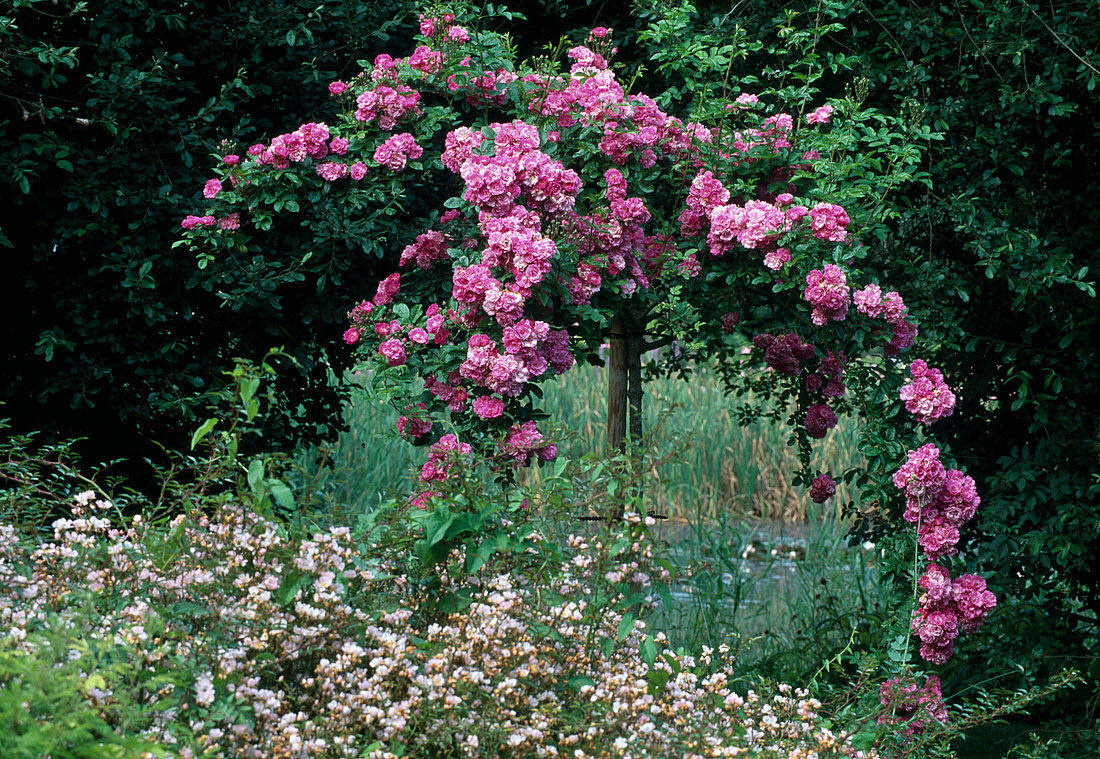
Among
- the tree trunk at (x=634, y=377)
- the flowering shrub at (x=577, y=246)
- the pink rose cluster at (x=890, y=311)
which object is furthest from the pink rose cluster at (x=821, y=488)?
the tree trunk at (x=634, y=377)

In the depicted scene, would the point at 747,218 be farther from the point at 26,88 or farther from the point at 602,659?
the point at 26,88

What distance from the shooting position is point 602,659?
2469 millimetres

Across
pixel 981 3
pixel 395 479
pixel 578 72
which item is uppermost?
pixel 981 3

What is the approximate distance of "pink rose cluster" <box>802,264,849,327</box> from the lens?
324 centimetres

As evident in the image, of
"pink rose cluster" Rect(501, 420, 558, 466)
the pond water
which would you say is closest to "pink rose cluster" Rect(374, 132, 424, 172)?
"pink rose cluster" Rect(501, 420, 558, 466)

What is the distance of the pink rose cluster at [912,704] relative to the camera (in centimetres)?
279

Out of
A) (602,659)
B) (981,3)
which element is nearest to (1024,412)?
(981,3)

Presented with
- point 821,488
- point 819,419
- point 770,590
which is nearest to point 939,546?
point 821,488

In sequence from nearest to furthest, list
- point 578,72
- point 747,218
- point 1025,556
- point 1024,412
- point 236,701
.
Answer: point 236,701, point 747,218, point 578,72, point 1025,556, point 1024,412

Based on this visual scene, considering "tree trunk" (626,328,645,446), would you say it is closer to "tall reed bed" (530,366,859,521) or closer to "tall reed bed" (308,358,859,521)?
"tall reed bed" (308,358,859,521)

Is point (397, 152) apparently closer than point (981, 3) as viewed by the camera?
Yes

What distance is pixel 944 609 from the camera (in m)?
3.22

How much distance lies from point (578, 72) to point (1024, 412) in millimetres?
2187

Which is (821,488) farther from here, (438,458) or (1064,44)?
(1064,44)
